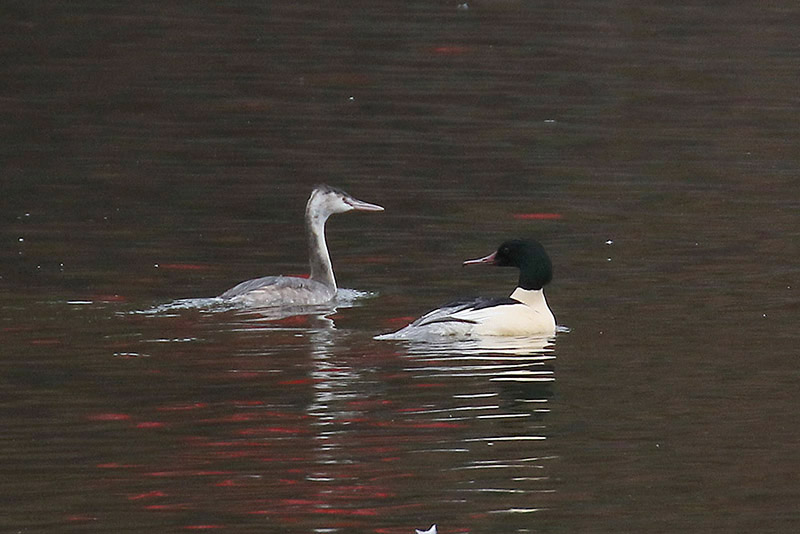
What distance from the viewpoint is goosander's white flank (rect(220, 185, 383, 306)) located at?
1349 centimetres

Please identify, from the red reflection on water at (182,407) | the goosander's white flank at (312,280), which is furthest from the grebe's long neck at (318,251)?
the red reflection on water at (182,407)

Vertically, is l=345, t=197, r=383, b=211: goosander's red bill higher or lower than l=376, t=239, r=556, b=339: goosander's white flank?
higher

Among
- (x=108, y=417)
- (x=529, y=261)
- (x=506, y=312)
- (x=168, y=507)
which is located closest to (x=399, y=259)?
(x=529, y=261)

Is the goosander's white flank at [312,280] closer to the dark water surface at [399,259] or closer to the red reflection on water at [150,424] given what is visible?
the dark water surface at [399,259]

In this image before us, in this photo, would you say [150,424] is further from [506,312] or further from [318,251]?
[318,251]

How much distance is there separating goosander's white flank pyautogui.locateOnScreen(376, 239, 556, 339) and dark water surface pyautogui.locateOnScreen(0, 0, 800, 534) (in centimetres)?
23

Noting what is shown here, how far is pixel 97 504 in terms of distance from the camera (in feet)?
27.5

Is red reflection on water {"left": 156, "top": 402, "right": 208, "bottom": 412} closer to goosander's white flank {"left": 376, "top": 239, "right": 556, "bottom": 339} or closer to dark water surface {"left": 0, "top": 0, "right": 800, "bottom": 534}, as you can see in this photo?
dark water surface {"left": 0, "top": 0, "right": 800, "bottom": 534}

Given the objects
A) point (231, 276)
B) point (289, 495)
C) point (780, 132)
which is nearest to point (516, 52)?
point (780, 132)

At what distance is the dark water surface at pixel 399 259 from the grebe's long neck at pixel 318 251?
0.27 metres

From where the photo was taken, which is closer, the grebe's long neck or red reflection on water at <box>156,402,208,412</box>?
red reflection on water at <box>156,402,208,412</box>

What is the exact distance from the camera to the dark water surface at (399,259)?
8.86 meters

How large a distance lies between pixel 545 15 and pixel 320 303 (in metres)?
14.7

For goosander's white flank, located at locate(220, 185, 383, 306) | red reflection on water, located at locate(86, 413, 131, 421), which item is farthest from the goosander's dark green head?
red reflection on water, located at locate(86, 413, 131, 421)
